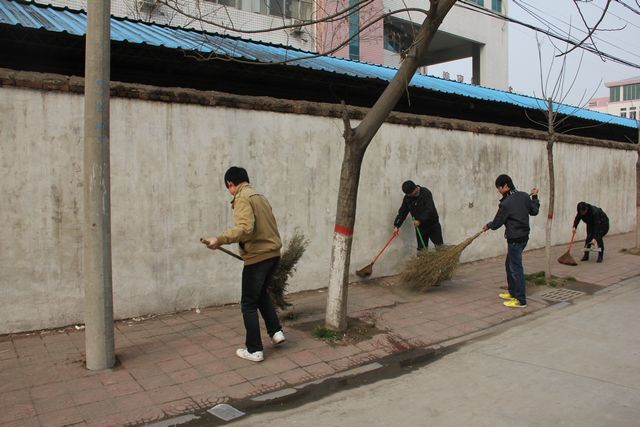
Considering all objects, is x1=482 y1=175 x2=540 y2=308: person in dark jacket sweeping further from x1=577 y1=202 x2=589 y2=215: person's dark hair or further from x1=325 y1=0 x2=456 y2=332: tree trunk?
x1=577 y1=202 x2=589 y2=215: person's dark hair

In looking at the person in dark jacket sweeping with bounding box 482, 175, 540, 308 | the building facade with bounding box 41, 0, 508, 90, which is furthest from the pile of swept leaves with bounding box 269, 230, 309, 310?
the building facade with bounding box 41, 0, 508, 90

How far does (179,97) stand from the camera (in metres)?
5.92

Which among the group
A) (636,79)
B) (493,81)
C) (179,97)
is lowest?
(179,97)

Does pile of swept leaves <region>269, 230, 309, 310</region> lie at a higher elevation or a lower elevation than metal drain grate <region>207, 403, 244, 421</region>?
higher

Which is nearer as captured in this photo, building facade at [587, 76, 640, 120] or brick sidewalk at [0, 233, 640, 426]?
brick sidewalk at [0, 233, 640, 426]

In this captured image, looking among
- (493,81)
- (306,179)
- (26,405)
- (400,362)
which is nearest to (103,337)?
(26,405)

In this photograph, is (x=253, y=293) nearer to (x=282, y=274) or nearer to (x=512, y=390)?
(x=282, y=274)

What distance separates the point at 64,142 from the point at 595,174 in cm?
1272

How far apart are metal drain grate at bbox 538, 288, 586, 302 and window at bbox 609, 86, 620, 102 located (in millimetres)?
67021

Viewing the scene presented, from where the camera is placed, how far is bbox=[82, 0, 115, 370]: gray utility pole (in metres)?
4.17

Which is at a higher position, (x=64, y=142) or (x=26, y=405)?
(x=64, y=142)

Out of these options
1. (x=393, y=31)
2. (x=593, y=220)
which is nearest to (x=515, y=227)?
(x=593, y=220)

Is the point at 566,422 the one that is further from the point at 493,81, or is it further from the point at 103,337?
the point at 493,81

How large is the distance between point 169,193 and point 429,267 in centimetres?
369
